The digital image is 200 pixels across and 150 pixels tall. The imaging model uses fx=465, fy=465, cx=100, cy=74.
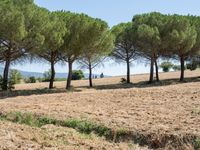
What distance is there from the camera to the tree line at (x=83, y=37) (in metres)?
37.7

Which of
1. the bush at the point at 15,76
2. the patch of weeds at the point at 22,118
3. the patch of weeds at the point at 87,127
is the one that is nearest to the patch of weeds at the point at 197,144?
the patch of weeds at the point at 87,127

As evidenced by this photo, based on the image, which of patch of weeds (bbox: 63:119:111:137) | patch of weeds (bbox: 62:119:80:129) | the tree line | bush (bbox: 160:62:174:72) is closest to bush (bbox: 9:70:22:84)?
the tree line

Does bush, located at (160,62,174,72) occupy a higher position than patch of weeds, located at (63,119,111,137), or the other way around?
bush, located at (160,62,174,72)

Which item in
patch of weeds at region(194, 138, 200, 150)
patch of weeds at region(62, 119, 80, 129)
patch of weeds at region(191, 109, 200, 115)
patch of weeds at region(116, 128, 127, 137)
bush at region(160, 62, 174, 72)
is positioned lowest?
patch of weeds at region(194, 138, 200, 150)


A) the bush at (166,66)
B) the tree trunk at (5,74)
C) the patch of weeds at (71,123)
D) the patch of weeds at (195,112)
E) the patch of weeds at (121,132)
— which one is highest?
the bush at (166,66)

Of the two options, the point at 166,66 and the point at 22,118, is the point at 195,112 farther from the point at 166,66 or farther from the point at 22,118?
the point at 166,66

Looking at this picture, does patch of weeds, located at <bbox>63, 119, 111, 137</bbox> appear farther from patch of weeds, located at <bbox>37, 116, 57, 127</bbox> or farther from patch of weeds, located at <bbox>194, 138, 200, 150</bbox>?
patch of weeds, located at <bbox>194, 138, 200, 150</bbox>

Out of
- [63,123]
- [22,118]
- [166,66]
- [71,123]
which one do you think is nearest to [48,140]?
[71,123]

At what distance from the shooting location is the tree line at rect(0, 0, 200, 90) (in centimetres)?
3772

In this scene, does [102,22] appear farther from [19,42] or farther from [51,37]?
[19,42]

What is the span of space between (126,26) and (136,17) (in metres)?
1.68

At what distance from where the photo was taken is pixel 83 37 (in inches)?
1682

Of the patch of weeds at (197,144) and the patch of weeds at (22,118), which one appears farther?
the patch of weeds at (22,118)

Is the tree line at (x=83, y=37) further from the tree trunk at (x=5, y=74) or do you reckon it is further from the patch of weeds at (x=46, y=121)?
the patch of weeds at (x=46, y=121)
